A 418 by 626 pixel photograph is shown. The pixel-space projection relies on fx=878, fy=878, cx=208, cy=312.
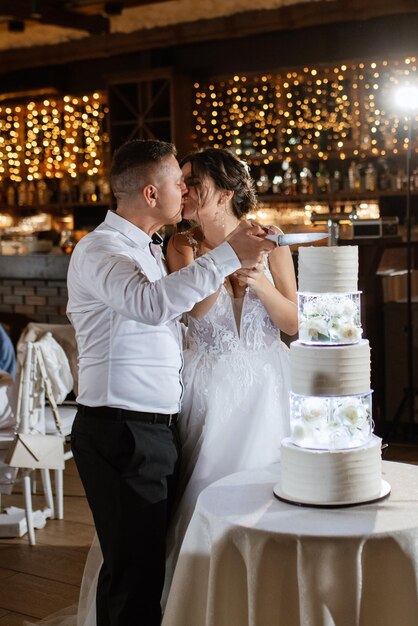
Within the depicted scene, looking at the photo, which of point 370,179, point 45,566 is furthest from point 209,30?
point 45,566

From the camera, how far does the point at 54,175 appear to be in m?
10.1

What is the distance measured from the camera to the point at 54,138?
10086mm

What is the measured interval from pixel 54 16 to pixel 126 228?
6368 mm

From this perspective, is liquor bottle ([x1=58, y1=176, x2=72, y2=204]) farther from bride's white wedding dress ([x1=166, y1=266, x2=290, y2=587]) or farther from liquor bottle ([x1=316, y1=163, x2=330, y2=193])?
bride's white wedding dress ([x1=166, y1=266, x2=290, y2=587])

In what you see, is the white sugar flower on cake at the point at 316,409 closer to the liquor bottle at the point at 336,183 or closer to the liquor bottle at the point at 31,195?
the liquor bottle at the point at 336,183

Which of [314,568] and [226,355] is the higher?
[226,355]

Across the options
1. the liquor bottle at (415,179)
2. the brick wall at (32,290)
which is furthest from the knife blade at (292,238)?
the liquor bottle at (415,179)

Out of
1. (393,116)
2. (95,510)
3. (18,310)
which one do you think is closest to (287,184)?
(393,116)

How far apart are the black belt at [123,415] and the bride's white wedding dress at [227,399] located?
0.26 m

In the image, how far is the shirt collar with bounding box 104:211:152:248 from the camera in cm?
245

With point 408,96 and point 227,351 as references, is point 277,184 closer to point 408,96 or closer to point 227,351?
point 408,96

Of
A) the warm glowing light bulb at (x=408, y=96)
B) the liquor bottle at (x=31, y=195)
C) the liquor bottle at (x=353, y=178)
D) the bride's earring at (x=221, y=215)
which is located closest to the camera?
the bride's earring at (x=221, y=215)

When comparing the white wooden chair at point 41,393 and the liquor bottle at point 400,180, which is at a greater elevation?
the liquor bottle at point 400,180

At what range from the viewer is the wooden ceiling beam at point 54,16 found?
7594 mm
